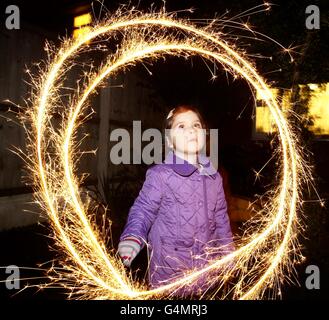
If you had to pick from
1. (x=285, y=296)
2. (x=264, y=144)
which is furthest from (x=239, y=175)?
(x=285, y=296)

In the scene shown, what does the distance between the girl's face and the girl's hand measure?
82cm

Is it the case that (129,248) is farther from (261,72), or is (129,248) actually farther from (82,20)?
(82,20)

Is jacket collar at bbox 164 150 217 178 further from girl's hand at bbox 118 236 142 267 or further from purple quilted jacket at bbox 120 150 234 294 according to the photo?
girl's hand at bbox 118 236 142 267

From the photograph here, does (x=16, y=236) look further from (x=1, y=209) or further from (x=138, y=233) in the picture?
(x=138, y=233)

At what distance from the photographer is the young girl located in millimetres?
2658

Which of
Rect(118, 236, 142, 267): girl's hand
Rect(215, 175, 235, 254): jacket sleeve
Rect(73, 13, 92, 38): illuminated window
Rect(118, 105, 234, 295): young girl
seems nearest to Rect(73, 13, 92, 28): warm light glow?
Rect(73, 13, 92, 38): illuminated window

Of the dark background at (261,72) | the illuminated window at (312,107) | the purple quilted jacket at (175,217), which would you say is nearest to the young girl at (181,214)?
the purple quilted jacket at (175,217)

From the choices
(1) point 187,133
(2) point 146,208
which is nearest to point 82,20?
(1) point 187,133

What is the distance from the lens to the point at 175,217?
268 cm

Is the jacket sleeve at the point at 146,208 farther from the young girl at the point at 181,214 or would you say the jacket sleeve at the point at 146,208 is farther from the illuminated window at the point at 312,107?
the illuminated window at the point at 312,107

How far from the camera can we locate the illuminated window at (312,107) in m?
4.74

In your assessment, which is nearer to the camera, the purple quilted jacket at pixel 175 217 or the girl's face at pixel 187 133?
the purple quilted jacket at pixel 175 217

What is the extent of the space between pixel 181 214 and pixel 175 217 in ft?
0.16

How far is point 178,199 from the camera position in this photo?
2.71 m
